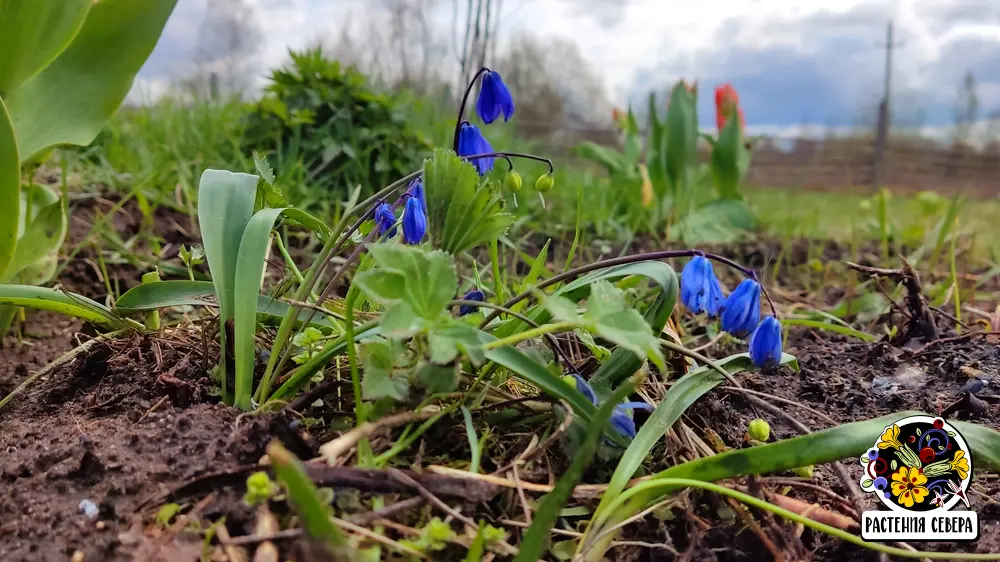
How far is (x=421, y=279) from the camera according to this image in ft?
2.48

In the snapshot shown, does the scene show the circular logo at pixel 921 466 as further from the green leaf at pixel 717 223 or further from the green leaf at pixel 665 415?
the green leaf at pixel 717 223

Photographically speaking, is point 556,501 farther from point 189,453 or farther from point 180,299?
point 180,299

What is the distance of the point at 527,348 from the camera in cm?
90

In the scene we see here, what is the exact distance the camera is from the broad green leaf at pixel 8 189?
3.87 ft

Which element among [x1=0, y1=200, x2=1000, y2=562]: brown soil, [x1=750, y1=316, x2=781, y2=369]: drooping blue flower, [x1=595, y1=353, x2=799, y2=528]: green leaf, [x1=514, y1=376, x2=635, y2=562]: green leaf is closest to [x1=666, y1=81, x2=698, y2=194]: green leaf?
[x1=0, y1=200, x2=1000, y2=562]: brown soil

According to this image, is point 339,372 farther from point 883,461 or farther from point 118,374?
point 883,461

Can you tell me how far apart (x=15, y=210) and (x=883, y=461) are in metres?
1.54

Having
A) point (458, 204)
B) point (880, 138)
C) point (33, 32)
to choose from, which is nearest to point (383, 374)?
point (458, 204)

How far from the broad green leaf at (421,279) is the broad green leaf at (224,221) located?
0.32 m

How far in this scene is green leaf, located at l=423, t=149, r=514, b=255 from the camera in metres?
0.85

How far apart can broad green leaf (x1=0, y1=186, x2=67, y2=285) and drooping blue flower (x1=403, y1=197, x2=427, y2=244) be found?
102cm

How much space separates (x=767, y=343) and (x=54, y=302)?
1105 millimetres

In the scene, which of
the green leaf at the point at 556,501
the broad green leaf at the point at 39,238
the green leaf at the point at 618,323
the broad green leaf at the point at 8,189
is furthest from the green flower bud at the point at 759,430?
the broad green leaf at the point at 39,238

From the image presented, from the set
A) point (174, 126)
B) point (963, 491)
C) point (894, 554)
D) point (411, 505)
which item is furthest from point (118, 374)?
point (174, 126)
